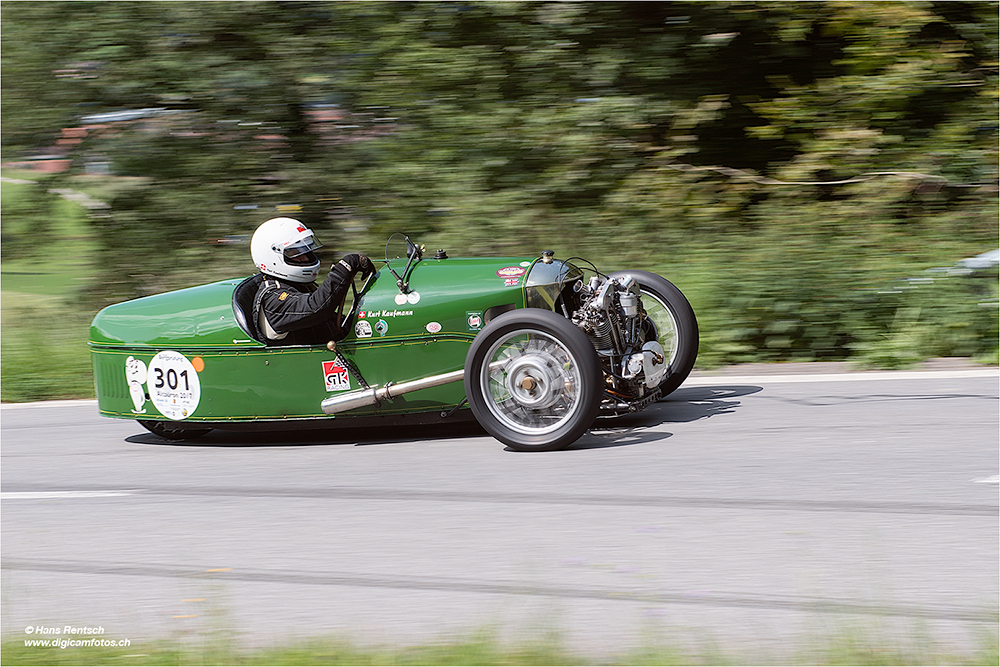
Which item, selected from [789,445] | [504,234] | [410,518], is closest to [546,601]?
[410,518]

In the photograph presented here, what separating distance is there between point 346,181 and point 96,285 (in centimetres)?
318

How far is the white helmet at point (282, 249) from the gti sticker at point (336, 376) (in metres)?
0.64

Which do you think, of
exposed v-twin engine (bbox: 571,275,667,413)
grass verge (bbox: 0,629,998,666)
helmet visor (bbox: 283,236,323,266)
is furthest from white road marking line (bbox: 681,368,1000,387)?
grass verge (bbox: 0,629,998,666)

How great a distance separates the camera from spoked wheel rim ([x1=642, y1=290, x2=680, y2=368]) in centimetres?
708

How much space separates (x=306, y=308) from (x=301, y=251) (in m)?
0.49

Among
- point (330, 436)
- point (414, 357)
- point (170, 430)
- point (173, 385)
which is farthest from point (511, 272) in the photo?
point (170, 430)

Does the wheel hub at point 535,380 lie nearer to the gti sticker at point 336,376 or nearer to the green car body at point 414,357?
the green car body at point 414,357

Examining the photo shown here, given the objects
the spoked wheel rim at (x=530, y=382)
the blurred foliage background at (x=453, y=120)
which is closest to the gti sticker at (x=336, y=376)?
the spoked wheel rim at (x=530, y=382)

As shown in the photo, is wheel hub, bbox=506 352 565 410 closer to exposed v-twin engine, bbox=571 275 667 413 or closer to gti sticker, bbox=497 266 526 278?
exposed v-twin engine, bbox=571 275 667 413

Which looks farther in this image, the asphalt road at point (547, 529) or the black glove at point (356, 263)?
the black glove at point (356, 263)

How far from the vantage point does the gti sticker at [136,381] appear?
22.3ft

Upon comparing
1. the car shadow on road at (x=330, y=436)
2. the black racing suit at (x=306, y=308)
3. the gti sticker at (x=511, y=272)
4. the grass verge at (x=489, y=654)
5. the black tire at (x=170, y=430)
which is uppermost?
the gti sticker at (x=511, y=272)

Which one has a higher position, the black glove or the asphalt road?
the black glove

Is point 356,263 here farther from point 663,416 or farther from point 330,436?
point 663,416
